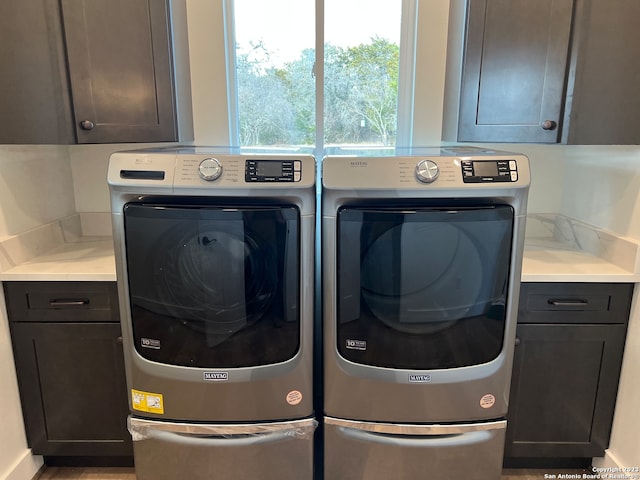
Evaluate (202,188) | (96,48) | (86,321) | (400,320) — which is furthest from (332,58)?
(86,321)

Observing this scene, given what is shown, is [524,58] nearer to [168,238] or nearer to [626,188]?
[626,188]

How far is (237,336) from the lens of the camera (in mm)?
1390

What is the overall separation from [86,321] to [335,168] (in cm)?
111

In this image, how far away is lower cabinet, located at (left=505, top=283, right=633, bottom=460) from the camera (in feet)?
5.34

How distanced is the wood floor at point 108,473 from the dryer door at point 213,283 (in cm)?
79

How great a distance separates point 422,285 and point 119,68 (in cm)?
135

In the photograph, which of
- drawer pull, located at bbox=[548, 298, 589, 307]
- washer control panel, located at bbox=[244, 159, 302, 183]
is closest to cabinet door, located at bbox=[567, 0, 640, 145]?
drawer pull, located at bbox=[548, 298, 589, 307]

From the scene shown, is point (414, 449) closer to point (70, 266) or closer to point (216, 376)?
point (216, 376)

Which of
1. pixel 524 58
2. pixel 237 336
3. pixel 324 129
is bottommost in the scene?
pixel 237 336

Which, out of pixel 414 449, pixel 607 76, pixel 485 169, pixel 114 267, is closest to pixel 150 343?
pixel 114 267

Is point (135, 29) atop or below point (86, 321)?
atop

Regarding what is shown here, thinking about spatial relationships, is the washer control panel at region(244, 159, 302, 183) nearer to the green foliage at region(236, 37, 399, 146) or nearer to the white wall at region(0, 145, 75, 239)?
the green foliage at region(236, 37, 399, 146)

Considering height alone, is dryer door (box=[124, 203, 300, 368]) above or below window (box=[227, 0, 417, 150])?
below

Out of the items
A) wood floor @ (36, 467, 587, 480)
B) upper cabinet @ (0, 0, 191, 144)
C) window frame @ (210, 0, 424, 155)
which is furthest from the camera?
window frame @ (210, 0, 424, 155)
